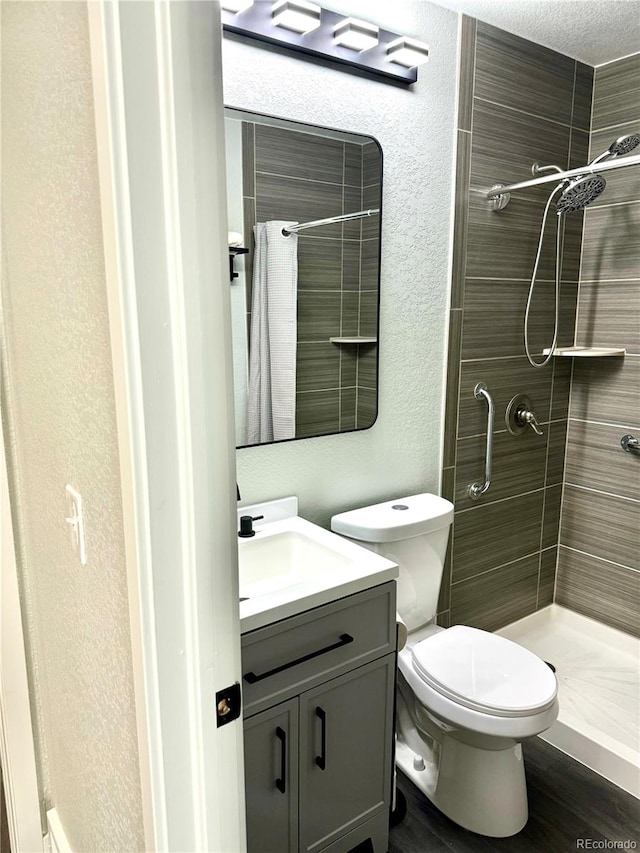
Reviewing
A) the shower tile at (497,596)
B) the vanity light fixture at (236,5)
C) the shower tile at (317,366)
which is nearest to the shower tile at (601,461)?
the shower tile at (497,596)

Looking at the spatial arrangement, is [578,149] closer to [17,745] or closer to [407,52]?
[407,52]

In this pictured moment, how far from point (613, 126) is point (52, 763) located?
2792mm

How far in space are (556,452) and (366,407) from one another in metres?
1.10

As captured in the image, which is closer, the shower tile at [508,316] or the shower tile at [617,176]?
the shower tile at [508,316]

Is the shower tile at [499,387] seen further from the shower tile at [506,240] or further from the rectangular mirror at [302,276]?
the rectangular mirror at [302,276]

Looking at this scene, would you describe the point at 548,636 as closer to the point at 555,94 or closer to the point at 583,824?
the point at 583,824

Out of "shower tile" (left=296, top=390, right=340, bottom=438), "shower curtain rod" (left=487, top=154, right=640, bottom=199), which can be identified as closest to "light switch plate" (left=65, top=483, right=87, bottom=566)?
"shower tile" (left=296, top=390, right=340, bottom=438)

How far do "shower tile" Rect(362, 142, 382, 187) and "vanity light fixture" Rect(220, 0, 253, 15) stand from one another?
496mm

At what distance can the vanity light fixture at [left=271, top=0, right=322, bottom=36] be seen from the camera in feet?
5.24

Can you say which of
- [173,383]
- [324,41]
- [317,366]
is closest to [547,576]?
[317,366]

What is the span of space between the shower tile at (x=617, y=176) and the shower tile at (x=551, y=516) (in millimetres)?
1193

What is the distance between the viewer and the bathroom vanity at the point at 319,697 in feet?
4.51

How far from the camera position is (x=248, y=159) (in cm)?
168

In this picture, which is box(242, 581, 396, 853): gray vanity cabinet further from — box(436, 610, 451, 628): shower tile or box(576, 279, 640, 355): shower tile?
box(576, 279, 640, 355): shower tile
